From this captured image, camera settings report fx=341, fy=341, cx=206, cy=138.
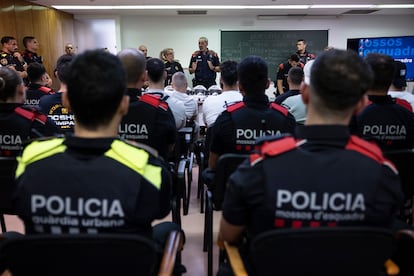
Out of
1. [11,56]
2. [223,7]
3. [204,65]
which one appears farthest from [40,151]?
[223,7]

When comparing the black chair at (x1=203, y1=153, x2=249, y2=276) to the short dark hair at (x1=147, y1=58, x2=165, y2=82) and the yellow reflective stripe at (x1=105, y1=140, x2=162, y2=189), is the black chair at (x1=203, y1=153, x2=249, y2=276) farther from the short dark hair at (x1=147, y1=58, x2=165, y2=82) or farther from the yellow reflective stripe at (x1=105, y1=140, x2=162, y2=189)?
the short dark hair at (x1=147, y1=58, x2=165, y2=82)

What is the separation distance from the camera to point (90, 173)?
3.12 feet

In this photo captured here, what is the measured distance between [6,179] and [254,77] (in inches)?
57.6

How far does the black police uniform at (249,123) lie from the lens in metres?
2.00

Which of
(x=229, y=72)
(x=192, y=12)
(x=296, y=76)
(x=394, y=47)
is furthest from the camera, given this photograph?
(x=192, y=12)

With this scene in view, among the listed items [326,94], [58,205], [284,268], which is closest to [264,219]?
[284,268]

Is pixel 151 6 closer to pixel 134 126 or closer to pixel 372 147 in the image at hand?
pixel 134 126

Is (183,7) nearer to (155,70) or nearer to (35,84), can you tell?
(35,84)

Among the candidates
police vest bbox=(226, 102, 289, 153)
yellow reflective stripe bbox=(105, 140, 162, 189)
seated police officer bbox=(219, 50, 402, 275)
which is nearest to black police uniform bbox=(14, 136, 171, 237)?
yellow reflective stripe bbox=(105, 140, 162, 189)

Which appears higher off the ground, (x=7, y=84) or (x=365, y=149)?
(x=7, y=84)

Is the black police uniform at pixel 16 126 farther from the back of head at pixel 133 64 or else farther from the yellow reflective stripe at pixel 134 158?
the yellow reflective stripe at pixel 134 158

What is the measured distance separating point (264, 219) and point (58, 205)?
593mm

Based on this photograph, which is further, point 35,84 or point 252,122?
point 35,84

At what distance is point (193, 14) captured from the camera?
28.8 ft
